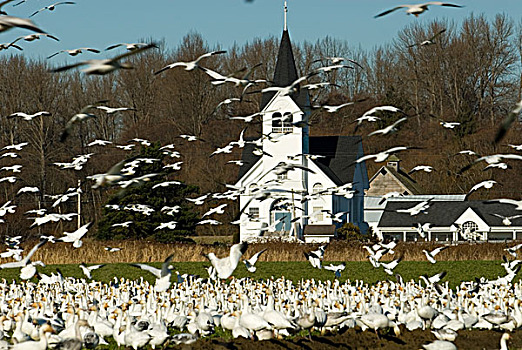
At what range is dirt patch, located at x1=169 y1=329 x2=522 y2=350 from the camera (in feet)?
38.5

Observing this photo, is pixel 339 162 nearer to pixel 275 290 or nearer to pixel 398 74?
pixel 398 74

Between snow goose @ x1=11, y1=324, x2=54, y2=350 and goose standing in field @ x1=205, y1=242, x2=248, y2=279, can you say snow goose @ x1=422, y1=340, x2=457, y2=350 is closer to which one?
goose standing in field @ x1=205, y1=242, x2=248, y2=279

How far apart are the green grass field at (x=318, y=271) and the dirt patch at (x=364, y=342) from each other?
11.1 meters

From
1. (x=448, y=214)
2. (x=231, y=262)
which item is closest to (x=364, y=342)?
(x=231, y=262)

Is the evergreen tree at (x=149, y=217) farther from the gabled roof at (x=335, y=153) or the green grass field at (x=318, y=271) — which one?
the green grass field at (x=318, y=271)

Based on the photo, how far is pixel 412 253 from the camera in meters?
30.9

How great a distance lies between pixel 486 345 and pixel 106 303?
713cm

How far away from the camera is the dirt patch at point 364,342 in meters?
11.7

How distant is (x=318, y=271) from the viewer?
2653 centimetres

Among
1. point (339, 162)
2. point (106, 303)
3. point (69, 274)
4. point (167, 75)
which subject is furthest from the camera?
point (167, 75)

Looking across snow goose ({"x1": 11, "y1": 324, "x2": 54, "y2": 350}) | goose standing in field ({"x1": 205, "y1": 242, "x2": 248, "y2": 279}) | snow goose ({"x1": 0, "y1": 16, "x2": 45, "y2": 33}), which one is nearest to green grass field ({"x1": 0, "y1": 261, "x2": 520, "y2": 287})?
goose standing in field ({"x1": 205, "y1": 242, "x2": 248, "y2": 279})

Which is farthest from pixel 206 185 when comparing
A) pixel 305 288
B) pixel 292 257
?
pixel 305 288

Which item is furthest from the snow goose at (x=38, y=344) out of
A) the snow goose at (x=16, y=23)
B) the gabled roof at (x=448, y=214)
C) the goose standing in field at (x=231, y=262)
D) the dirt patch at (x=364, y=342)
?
the gabled roof at (x=448, y=214)

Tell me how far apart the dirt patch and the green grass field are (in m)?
11.1
